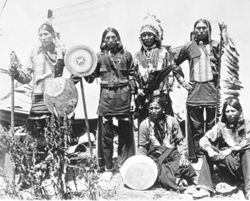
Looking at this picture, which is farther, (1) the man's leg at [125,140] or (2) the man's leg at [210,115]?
(2) the man's leg at [210,115]

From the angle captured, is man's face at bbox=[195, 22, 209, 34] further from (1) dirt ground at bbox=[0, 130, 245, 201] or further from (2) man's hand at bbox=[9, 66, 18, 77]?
(2) man's hand at bbox=[9, 66, 18, 77]

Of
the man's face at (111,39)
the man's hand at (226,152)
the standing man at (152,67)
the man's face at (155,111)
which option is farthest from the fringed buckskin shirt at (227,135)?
the man's face at (111,39)

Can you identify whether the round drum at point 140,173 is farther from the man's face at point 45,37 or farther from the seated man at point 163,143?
the man's face at point 45,37

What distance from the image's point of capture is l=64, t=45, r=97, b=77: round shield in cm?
466

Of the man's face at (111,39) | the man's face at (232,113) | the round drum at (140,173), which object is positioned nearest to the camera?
the man's face at (232,113)

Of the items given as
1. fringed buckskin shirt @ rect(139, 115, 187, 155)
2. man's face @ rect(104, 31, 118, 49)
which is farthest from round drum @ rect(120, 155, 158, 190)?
man's face @ rect(104, 31, 118, 49)

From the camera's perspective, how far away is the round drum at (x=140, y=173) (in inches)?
165

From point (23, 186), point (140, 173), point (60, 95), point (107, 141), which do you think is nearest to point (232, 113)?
point (140, 173)

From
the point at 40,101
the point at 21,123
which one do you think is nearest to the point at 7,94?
the point at 21,123

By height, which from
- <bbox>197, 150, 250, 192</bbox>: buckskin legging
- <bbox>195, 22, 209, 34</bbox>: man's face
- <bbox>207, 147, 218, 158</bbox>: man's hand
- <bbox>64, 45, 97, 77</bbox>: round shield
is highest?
<bbox>195, 22, 209, 34</bbox>: man's face

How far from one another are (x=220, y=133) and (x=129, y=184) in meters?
1.13

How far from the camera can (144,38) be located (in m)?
4.86

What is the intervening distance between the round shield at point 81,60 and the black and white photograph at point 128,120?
12 millimetres

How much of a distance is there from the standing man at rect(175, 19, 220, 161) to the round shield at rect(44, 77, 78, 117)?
1472mm
